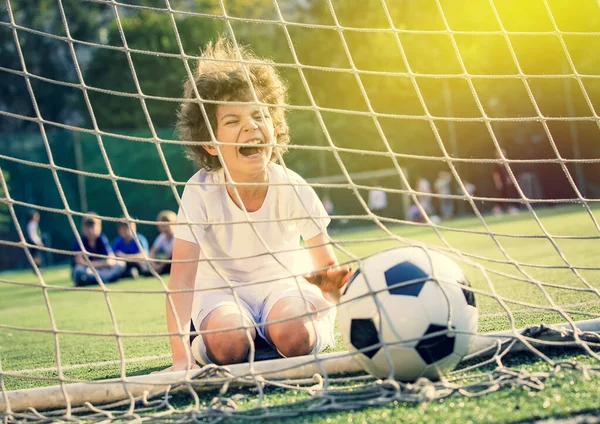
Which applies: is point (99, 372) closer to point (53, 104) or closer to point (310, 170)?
point (310, 170)

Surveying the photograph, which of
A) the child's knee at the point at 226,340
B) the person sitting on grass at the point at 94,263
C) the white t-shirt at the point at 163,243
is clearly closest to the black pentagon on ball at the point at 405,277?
the child's knee at the point at 226,340

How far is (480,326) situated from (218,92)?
1354mm

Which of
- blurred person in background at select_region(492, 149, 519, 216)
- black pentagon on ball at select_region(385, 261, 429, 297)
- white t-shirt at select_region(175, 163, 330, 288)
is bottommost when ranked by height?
black pentagon on ball at select_region(385, 261, 429, 297)

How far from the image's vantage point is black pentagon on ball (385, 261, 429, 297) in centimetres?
202

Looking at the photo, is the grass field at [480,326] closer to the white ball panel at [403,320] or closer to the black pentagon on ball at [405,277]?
the black pentagon on ball at [405,277]

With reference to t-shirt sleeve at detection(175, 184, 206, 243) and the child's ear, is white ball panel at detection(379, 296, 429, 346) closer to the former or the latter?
t-shirt sleeve at detection(175, 184, 206, 243)

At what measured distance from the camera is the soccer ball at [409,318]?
1.96 m

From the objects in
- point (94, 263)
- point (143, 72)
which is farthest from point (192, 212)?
point (143, 72)

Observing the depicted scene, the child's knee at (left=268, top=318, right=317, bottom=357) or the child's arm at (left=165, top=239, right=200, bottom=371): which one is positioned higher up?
the child's arm at (left=165, top=239, right=200, bottom=371)

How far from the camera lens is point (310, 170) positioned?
17.5 m

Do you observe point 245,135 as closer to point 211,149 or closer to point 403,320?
point 211,149

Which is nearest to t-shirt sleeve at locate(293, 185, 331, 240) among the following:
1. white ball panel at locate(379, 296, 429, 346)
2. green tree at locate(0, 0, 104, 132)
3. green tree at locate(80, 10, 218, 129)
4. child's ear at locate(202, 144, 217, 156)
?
child's ear at locate(202, 144, 217, 156)

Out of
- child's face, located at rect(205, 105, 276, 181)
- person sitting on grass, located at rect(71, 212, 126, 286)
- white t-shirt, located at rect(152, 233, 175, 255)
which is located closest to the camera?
child's face, located at rect(205, 105, 276, 181)

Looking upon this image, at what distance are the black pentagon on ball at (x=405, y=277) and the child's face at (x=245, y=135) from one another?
78cm
